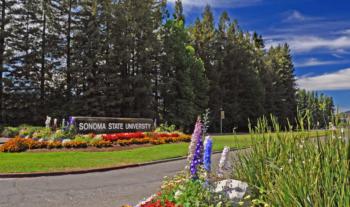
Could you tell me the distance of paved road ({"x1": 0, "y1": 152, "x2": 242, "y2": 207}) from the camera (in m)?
8.40

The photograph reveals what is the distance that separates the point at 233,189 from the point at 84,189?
237 inches

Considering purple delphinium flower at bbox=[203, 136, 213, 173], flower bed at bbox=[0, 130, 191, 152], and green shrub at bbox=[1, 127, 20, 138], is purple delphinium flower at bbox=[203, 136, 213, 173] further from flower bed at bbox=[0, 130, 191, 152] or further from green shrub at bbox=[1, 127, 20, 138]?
green shrub at bbox=[1, 127, 20, 138]

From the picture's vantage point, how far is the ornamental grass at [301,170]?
12.9ft

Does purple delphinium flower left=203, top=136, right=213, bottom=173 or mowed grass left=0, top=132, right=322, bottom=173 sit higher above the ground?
purple delphinium flower left=203, top=136, right=213, bottom=173

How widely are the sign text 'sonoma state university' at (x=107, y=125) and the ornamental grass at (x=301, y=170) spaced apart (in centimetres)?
2020

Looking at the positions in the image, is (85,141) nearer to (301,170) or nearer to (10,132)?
(10,132)

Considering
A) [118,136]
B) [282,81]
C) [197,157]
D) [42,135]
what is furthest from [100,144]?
[282,81]

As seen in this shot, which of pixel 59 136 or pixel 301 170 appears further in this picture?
pixel 59 136

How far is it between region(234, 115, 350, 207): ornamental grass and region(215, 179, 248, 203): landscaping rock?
0.24m

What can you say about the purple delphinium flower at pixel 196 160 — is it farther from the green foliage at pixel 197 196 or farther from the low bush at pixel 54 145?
the low bush at pixel 54 145

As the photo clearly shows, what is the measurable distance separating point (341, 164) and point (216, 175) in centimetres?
204

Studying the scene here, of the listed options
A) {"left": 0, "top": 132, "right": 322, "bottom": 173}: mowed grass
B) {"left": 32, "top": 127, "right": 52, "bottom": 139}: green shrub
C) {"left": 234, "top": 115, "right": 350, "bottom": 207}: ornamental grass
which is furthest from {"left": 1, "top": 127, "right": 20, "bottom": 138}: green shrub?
{"left": 234, "top": 115, "right": 350, "bottom": 207}: ornamental grass

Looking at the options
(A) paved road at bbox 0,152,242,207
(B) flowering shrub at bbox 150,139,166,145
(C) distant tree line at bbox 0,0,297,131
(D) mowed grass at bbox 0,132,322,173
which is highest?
(C) distant tree line at bbox 0,0,297,131

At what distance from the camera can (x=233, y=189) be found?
4.98 metres
